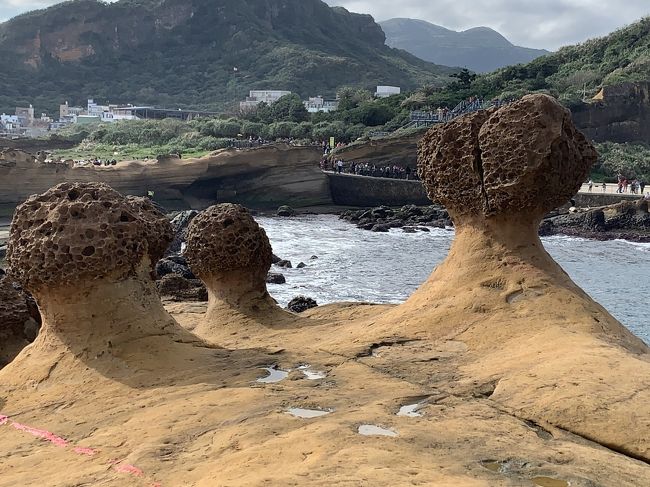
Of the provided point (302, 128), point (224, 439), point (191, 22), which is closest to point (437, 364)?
point (224, 439)

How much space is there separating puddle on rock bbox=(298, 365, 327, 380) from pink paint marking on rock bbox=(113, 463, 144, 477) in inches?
67.6

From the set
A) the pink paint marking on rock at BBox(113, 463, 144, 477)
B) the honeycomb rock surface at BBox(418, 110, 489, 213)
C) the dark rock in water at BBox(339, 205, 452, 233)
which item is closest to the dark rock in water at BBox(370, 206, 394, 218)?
the dark rock in water at BBox(339, 205, 452, 233)

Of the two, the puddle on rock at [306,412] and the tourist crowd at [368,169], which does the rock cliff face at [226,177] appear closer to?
the tourist crowd at [368,169]

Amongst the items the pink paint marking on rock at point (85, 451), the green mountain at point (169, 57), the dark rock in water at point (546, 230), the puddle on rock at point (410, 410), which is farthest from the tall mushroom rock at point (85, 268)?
the green mountain at point (169, 57)

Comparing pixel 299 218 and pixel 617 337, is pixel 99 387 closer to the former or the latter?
pixel 617 337

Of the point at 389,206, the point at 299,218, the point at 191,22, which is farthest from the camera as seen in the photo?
the point at 191,22

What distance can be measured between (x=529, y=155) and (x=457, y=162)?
2.69 ft

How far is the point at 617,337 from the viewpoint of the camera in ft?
19.3

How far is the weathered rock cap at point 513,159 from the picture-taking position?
6.63 meters

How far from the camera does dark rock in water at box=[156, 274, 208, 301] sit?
12782 millimetres

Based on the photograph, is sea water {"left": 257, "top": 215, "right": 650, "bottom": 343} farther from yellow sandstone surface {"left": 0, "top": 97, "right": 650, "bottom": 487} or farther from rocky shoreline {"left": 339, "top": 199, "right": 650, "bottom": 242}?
yellow sandstone surface {"left": 0, "top": 97, "right": 650, "bottom": 487}

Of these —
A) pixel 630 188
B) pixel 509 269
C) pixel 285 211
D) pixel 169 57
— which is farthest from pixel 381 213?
pixel 169 57

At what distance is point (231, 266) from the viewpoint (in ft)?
29.6

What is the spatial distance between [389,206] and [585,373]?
33133 millimetres
